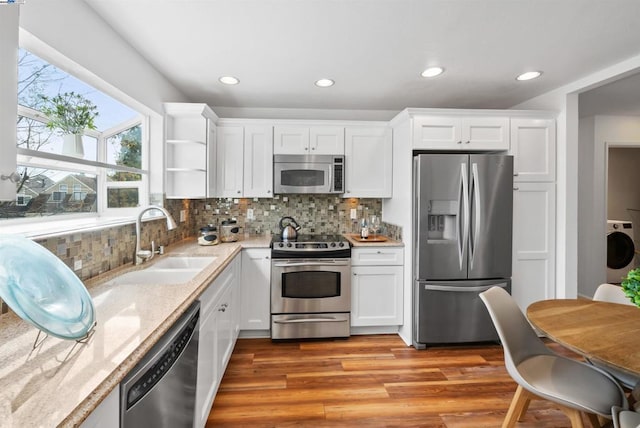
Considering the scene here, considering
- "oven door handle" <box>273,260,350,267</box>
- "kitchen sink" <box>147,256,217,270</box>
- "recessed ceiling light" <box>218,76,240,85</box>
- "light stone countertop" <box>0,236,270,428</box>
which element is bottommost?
"oven door handle" <box>273,260,350,267</box>

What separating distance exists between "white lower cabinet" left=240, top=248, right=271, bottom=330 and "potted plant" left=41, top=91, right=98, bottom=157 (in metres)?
1.54

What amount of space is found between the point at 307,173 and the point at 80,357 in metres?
2.52

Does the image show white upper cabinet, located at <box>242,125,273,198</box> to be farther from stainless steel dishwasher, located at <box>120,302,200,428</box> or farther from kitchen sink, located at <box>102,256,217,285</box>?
stainless steel dishwasher, located at <box>120,302,200,428</box>

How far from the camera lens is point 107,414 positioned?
0.79 m

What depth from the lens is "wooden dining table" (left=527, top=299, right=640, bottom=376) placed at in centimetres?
118

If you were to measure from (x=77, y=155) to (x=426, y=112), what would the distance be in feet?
8.59

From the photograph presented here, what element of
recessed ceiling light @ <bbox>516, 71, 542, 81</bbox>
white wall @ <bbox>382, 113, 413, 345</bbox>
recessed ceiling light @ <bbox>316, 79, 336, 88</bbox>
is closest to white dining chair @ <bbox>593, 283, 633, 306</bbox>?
white wall @ <bbox>382, 113, 413, 345</bbox>

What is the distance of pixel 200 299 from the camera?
1566 mm

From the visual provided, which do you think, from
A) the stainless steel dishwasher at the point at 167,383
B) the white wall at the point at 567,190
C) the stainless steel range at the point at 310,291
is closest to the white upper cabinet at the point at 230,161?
the stainless steel range at the point at 310,291

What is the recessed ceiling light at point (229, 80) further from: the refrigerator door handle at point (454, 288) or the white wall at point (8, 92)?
the refrigerator door handle at point (454, 288)

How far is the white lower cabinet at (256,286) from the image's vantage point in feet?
9.39

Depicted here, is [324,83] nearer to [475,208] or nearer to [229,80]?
[229,80]

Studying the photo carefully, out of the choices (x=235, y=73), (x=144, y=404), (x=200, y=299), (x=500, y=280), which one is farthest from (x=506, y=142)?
(x=144, y=404)

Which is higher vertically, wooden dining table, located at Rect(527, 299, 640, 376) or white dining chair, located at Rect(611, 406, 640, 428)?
wooden dining table, located at Rect(527, 299, 640, 376)
